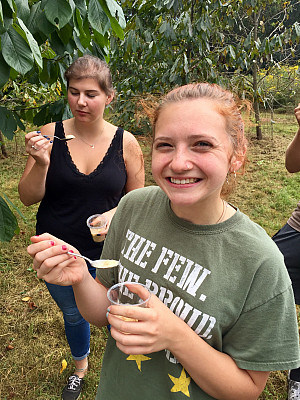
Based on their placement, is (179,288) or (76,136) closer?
(179,288)

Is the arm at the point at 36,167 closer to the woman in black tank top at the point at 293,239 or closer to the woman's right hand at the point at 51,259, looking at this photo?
the woman's right hand at the point at 51,259

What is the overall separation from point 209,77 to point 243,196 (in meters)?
2.34

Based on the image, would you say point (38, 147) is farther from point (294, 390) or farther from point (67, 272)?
point (294, 390)

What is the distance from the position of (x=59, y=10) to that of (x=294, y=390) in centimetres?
276

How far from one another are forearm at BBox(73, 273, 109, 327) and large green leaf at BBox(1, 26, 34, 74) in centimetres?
85

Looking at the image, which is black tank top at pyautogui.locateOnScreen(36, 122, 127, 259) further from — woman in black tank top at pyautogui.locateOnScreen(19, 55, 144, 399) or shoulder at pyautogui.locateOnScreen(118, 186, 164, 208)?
shoulder at pyautogui.locateOnScreen(118, 186, 164, 208)

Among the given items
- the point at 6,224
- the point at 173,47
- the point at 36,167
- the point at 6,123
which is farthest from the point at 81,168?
the point at 173,47

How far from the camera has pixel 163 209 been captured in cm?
114

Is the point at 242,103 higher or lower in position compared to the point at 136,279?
higher

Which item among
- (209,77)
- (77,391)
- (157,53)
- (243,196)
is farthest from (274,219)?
(77,391)

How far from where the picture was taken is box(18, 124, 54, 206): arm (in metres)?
1.63

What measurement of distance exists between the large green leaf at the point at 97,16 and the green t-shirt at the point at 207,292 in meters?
0.86

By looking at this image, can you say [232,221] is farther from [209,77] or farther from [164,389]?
[209,77]

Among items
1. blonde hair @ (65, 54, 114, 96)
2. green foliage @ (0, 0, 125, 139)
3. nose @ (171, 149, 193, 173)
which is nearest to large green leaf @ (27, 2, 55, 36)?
green foliage @ (0, 0, 125, 139)
